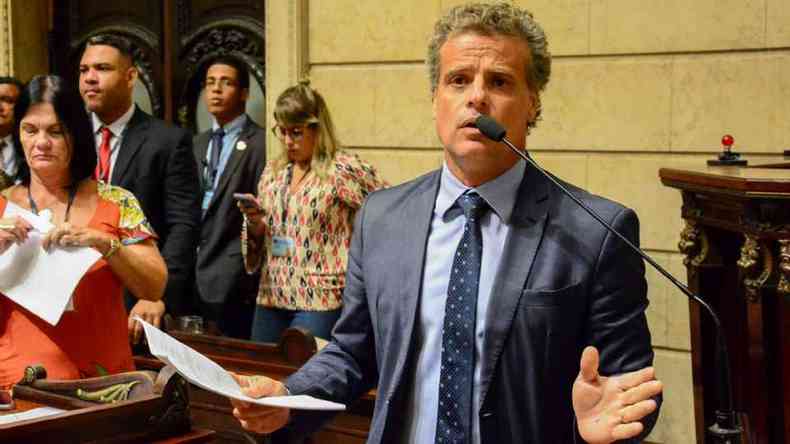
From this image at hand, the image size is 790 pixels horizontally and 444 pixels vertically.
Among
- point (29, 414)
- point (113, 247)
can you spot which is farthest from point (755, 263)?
point (29, 414)

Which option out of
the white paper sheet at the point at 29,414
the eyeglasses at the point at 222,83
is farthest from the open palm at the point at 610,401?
the eyeglasses at the point at 222,83

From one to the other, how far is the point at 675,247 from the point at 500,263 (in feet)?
10.5

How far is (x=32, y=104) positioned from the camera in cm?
356

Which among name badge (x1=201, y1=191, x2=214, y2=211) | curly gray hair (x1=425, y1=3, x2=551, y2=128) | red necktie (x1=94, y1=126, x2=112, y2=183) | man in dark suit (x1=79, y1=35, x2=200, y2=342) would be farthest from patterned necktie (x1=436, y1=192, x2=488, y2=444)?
name badge (x1=201, y1=191, x2=214, y2=211)

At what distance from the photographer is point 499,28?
88.0 inches

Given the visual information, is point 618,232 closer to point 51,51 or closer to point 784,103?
point 784,103

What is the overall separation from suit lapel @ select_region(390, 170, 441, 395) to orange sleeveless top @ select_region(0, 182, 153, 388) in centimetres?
144

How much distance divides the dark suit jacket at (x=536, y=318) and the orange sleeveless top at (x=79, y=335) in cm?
133

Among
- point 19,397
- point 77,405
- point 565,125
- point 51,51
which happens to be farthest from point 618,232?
point 51,51

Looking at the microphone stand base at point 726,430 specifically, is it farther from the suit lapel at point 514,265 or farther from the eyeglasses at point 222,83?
the eyeglasses at point 222,83

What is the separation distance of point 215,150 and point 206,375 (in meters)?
3.99

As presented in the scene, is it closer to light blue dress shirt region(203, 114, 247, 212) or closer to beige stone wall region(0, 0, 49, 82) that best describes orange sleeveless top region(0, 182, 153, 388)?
light blue dress shirt region(203, 114, 247, 212)

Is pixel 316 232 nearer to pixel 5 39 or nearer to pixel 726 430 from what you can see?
pixel 726 430

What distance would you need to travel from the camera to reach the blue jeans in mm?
4980
